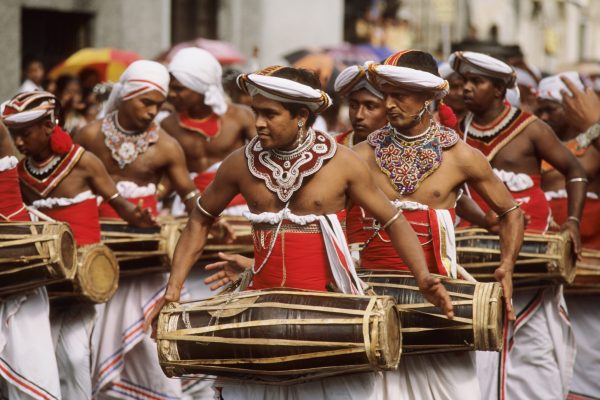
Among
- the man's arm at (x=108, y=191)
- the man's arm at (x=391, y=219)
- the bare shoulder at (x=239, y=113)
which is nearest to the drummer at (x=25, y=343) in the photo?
the man's arm at (x=108, y=191)

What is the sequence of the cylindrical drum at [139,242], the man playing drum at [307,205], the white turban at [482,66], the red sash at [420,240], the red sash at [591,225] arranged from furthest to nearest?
1. the red sash at [591,225]
2. the cylindrical drum at [139,242]
3. the white turban at [482,66]
4. the red sash at [420,240]
5. the man playing drum at [307,205]

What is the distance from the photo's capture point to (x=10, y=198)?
24.2ft

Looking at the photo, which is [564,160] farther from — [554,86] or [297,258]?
[297,258]

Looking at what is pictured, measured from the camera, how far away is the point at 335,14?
23.8 metres

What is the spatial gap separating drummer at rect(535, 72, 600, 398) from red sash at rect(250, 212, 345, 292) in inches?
145

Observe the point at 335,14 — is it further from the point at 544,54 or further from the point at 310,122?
the point at 544,54

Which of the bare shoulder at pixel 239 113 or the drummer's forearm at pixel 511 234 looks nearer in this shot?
the drummer's forearm at pixel 511 234

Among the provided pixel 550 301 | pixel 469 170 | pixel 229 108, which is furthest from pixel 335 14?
pixel 469 170

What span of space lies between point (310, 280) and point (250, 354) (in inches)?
20.1

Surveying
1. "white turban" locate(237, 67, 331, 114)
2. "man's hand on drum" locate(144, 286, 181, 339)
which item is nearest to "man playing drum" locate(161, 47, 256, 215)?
"man's hand on drum" locate(144, 286, 181, 339)

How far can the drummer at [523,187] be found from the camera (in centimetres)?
827

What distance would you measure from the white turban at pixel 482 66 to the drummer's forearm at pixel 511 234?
169 centimetres

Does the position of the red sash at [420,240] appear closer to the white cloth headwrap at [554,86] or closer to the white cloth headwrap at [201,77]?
the white cloth headwrap at [554,86]

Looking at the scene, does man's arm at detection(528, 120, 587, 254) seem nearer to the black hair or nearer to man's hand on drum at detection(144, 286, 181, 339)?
the black hair
